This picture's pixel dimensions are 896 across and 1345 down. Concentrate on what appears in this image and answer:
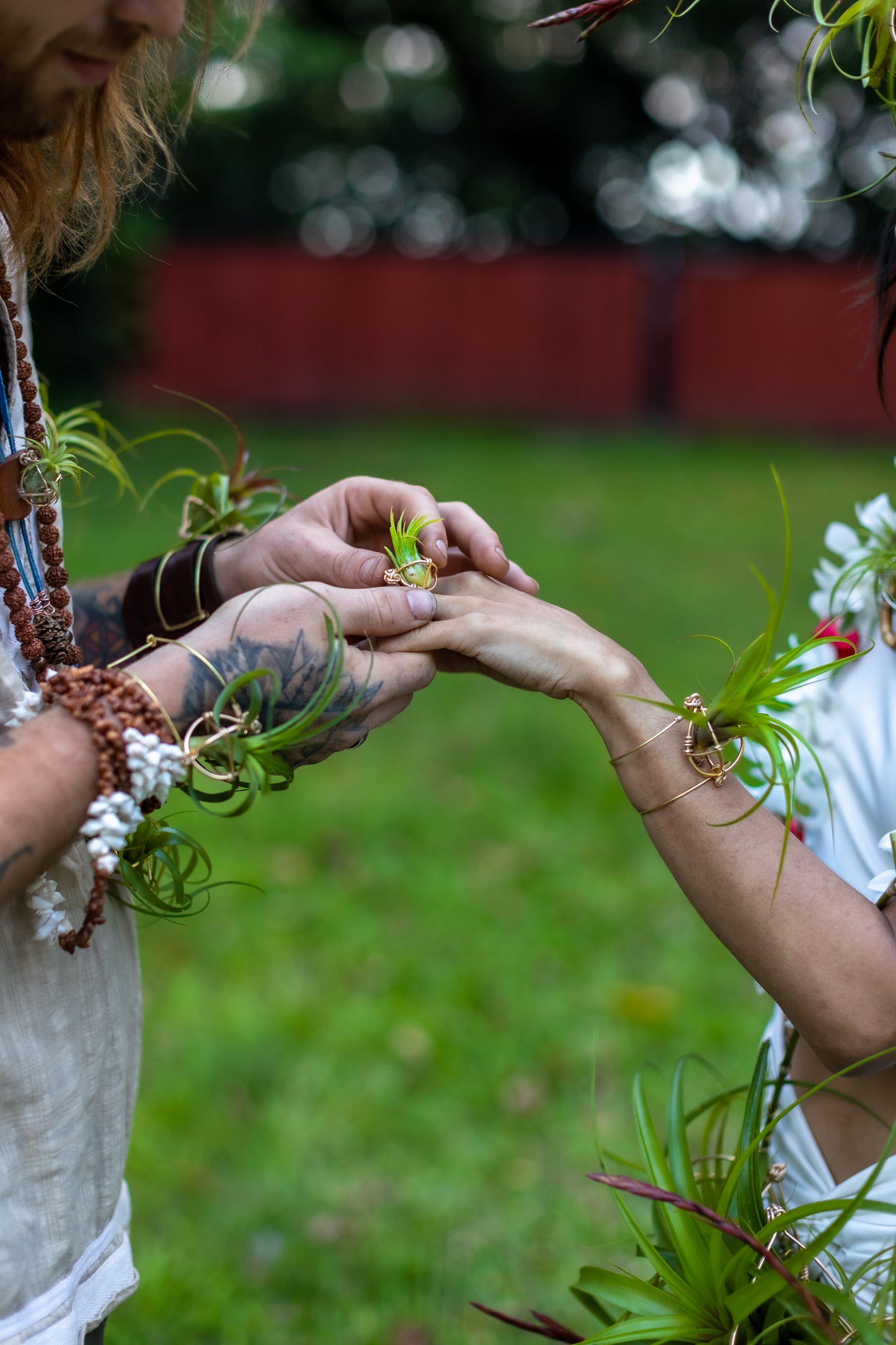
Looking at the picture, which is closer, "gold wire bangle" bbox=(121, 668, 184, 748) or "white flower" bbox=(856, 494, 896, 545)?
"gold wire bangle" bbox=(121, 668, 184, 748)

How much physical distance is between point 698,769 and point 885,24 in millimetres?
777

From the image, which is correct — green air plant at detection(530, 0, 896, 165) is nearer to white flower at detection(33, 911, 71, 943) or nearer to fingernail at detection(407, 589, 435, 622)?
fingernail at detection(407, 589, 435, 622)

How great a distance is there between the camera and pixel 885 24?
1.15m

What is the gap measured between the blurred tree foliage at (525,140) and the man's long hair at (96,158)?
15.8 metres

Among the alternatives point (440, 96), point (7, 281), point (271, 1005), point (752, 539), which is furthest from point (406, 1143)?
point (440, 96)

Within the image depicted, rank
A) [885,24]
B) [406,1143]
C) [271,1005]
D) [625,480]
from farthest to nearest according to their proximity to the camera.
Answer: [625,480], [271,1005], [406,1143], [885,24]

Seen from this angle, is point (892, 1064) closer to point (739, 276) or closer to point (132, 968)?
point (132, 968)

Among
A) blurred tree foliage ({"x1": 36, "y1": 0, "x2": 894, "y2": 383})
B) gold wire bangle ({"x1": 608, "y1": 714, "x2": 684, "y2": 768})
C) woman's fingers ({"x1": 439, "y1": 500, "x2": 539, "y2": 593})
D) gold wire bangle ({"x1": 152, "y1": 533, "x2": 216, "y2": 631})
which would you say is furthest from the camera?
blurred tree foliage ({"x1": 36, "y1": 0, "x2": 894, "y2": 383})

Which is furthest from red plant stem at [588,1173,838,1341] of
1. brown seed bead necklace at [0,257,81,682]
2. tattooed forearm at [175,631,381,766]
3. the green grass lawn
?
brown seed bead necklace at [0,257,81,682]

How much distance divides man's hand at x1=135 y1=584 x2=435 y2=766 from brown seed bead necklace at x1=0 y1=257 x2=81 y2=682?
0.16 metres

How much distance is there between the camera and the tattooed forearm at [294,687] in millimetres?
1172

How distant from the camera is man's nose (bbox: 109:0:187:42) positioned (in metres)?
1.07

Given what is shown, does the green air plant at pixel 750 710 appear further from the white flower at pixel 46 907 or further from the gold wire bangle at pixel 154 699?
the white flower at pixel 46 907

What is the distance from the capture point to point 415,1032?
3012mm
